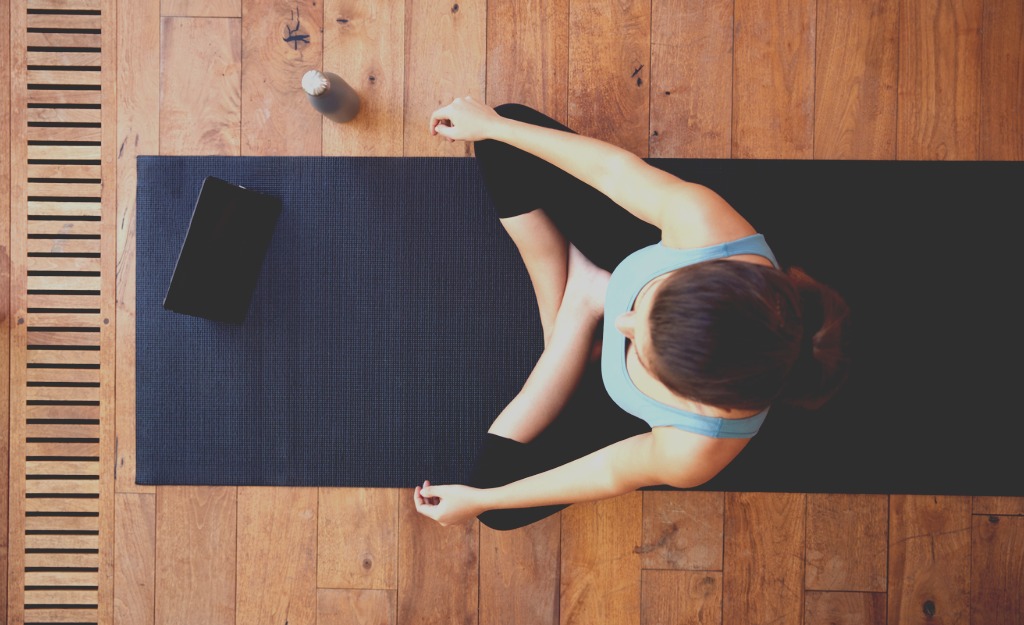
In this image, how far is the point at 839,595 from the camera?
4.20 ft

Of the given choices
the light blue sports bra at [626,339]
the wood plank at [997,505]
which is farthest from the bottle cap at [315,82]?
the wood plank at [997,505]

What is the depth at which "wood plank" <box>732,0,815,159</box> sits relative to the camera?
1.28 metres

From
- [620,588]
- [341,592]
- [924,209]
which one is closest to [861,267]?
[924,209]

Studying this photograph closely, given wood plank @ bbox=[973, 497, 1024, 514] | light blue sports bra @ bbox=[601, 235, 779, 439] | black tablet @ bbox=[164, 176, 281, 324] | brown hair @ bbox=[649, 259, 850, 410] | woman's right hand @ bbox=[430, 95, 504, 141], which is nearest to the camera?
brown hair @ bbox=[649, 259, 850, 410]

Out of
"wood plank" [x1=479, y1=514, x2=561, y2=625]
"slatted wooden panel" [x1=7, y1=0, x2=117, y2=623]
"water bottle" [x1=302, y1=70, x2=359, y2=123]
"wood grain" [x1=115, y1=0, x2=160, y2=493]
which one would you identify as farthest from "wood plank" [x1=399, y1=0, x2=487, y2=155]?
"wood plank" [x1=479, y1=514, x2=561, y2=625]

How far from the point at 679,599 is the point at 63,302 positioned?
A: 1.52 metres

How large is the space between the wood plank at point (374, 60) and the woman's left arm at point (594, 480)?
2.45ft

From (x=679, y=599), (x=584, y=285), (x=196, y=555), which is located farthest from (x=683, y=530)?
(x=196, y=555)

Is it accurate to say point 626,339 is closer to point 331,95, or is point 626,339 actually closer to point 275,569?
point 331,95

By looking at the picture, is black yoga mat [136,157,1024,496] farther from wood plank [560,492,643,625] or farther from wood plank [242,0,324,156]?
wood plank [560,492,643,625]

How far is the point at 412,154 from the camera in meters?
1.29

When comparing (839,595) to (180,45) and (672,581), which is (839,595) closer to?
(672,581)

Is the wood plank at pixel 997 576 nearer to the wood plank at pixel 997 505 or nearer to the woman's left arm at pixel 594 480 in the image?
the wood plank at pixel 997 505

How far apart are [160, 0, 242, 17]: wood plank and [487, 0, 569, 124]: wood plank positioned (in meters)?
0.57
